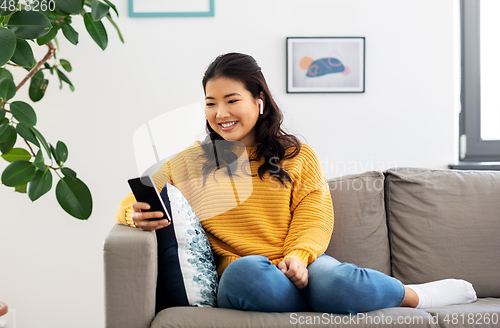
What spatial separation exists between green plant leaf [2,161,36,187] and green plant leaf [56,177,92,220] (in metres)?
0.09

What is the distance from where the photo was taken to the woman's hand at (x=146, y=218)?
3.49 ft

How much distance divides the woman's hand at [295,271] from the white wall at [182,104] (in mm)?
890

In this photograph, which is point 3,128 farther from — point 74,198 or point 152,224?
point 152,224

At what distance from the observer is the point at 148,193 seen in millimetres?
1049

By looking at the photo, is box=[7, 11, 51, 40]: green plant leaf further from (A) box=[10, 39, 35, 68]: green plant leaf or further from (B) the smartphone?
(B) the smartphone

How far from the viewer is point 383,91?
1888 millimetres

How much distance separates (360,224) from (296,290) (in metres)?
0.46

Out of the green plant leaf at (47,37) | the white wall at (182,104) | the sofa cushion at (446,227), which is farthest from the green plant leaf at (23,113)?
the sofa cushion at (446,227)

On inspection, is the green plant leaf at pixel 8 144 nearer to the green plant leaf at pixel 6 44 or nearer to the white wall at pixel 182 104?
→ the green plant leaf at pixel 6 44

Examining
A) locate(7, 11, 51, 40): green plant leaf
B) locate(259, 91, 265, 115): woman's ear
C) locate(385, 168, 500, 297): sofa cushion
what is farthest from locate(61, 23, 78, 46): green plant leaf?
locate(385, 168, 500, 297): sofa cushion

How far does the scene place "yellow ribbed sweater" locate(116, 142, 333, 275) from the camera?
48.5 inches

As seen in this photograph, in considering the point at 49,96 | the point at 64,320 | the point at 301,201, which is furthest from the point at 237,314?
the point at 49,96

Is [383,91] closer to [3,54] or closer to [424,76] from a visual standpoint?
[424,76]

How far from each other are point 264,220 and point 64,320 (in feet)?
4.03
